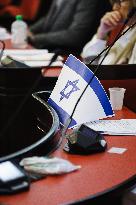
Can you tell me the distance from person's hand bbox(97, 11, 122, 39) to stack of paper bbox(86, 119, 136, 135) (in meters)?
1.01

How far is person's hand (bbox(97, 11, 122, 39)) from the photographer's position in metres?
2.42

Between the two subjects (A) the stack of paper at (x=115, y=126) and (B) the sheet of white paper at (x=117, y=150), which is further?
(A) the stack of paper at (x=115, y=126)

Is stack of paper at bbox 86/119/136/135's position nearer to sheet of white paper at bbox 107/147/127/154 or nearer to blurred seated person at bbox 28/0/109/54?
sheet of white paper at bbox 107/147/127/154

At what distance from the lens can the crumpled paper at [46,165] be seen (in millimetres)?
1115

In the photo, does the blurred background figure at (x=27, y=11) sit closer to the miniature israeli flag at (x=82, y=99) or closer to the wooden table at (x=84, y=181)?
the miniature israeli flag at (x=82, y=99)

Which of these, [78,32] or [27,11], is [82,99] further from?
[27,11]

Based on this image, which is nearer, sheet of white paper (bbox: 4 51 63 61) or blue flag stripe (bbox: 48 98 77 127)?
blue flag stripe (bbox: 48 98 77 127)

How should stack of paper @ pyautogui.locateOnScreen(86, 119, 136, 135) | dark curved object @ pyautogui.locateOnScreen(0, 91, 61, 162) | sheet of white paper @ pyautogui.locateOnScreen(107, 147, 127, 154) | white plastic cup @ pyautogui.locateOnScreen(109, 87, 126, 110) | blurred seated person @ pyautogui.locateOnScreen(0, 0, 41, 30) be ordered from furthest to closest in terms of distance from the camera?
blurred seated person @ pyautogui.locateOnScreen(0, 0, 41, 30) < white plastic cup @ pyautogui.locateOnScreen(109, 87, 126, 110) < dark curved object @ pyautogui.locateOnScreen(0, 91, 61, 162) < stack of paper @ pyautogui.locateOnScreen(86, 119, 136, 135) < sheet of white paper @ pyautogui.locateOnScreen(107, 147, 127, 154)

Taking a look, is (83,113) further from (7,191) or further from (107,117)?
(7,191)

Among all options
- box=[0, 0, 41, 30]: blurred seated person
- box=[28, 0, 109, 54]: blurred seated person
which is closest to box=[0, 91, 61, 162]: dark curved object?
box=[28, 0, 109, 54]: blurred seated person

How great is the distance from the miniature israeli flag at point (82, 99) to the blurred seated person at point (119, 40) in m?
0.56

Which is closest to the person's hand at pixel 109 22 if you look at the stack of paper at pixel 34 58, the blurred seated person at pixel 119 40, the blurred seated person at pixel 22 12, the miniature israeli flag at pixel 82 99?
the blurred seated person at pixel 119 40

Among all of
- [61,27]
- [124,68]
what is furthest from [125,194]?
[61,27]

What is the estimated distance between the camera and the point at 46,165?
1.13 m
